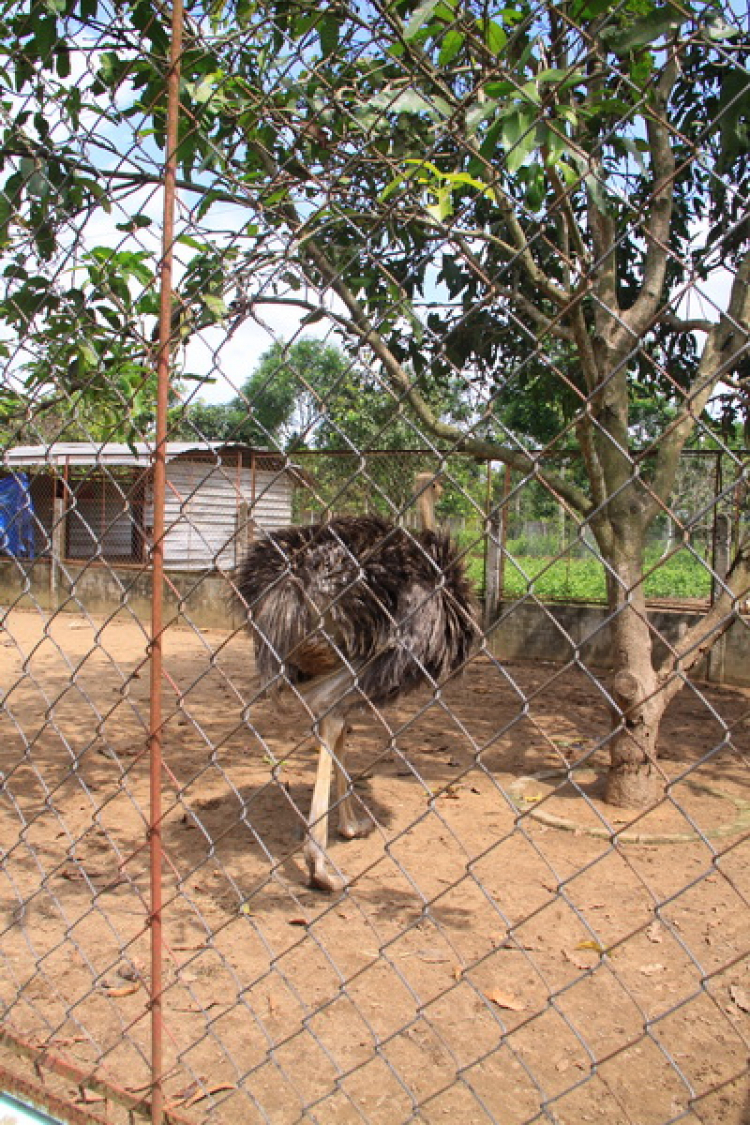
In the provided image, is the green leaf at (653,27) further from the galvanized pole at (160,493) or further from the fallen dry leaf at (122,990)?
the fallen dry leaf at (122,990)

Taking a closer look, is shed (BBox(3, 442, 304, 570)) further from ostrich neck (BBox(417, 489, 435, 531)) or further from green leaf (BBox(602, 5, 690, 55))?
green leaf (BBox(602, 5, 690, 55))

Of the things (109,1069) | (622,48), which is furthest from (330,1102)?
(622,48)

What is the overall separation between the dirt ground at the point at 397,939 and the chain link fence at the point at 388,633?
0.06 ft

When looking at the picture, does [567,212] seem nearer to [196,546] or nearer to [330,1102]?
[330,1102]

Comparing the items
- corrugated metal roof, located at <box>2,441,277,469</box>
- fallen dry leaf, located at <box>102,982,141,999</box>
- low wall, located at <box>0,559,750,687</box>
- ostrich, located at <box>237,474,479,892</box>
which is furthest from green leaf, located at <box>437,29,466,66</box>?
low wall, located at <box>0,559,750,687</box>

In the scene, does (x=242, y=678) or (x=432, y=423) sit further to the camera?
(x=242, y=678)

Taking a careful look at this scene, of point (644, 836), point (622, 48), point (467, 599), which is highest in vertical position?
point (622, 48)

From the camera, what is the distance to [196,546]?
43.0ft

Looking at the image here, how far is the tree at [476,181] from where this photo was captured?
4.59ft

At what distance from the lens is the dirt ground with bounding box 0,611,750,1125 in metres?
2.22

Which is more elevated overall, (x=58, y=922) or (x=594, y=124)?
(x=594, y=124)

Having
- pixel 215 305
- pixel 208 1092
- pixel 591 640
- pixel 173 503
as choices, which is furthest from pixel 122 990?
pixel 173 503

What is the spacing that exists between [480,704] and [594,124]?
4295 millimetres

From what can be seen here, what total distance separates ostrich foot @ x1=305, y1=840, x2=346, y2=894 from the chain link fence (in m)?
0.07
